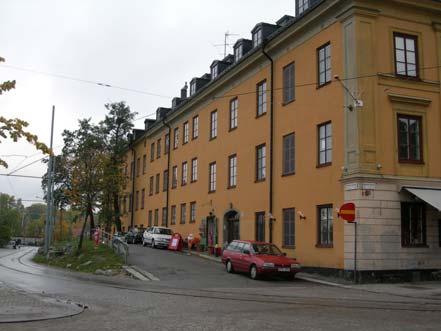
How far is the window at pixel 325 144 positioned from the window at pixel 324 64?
1.88 metres

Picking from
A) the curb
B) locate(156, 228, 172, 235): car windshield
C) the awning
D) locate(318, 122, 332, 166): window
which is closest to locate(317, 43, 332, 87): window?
locate(318, 122, 332, 166): window

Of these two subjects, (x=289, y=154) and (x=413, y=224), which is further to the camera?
(x=289, y=154)

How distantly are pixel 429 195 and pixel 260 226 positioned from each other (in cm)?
955

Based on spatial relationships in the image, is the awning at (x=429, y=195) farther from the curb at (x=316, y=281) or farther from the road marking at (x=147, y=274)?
the road marking at (x=147, y=274)

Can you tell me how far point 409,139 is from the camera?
22125 millimetres

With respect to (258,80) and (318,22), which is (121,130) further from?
(318,22)

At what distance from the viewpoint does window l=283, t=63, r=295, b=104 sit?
26141mm

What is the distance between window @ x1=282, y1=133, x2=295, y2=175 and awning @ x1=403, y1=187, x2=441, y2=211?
593 cm

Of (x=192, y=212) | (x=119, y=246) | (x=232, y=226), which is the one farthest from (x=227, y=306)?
(x=192, y=212)

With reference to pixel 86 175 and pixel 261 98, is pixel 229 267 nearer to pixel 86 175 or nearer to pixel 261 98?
pixel 261 98

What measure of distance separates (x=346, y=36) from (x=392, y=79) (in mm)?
2443

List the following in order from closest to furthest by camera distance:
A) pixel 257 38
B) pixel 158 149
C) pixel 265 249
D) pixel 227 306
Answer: pixel 227 306, pixel 265 249, pixel 257 38, pixel 158 149

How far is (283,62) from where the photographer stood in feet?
88.7

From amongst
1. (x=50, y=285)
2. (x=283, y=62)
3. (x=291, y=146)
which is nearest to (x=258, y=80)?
(x=283, y=62)
